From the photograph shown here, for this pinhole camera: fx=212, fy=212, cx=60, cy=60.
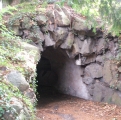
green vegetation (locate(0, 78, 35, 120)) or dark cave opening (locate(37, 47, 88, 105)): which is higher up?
green vegetation (locate(0, 78, 35, 120))

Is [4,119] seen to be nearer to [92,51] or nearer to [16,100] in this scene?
[16,100]

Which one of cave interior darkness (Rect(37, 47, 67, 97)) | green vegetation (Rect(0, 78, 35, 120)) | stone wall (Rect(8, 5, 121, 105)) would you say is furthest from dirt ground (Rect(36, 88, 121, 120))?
green vegetation (Rect(0, 78, 35, 120))

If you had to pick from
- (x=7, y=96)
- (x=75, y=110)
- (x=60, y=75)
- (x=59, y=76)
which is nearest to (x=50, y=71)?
(x=59, y=76)

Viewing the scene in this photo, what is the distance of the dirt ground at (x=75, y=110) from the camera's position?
6234mm

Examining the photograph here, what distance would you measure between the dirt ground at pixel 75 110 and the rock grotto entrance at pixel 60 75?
61 cm

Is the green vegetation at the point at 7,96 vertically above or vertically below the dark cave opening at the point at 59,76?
above

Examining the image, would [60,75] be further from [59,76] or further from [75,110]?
[75,110]

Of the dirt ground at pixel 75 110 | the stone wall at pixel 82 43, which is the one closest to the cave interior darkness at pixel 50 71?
the stone wall at pixel 82 43

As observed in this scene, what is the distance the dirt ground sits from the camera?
623 centimetres

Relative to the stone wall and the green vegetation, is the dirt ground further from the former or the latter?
the green vegetation

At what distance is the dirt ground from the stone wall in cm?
56

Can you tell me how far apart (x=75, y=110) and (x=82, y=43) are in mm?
2594

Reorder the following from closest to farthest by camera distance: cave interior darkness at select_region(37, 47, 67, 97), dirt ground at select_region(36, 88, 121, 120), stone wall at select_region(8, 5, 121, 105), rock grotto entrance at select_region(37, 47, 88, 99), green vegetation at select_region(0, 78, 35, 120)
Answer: green vegetation at select_region(0, 78, 35, 120) < dirt ground at select_region(36, 88, 121, 120) < stone wall at select_region(8, 5, 121, 105) < rock grotto entrance at select_region(37, 47, 88, 99) < cave interior darkness at select_region(37, 47, 67, 97)

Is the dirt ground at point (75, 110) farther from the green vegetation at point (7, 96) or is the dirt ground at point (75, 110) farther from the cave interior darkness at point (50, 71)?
the green vegetation at point (7, 96)
